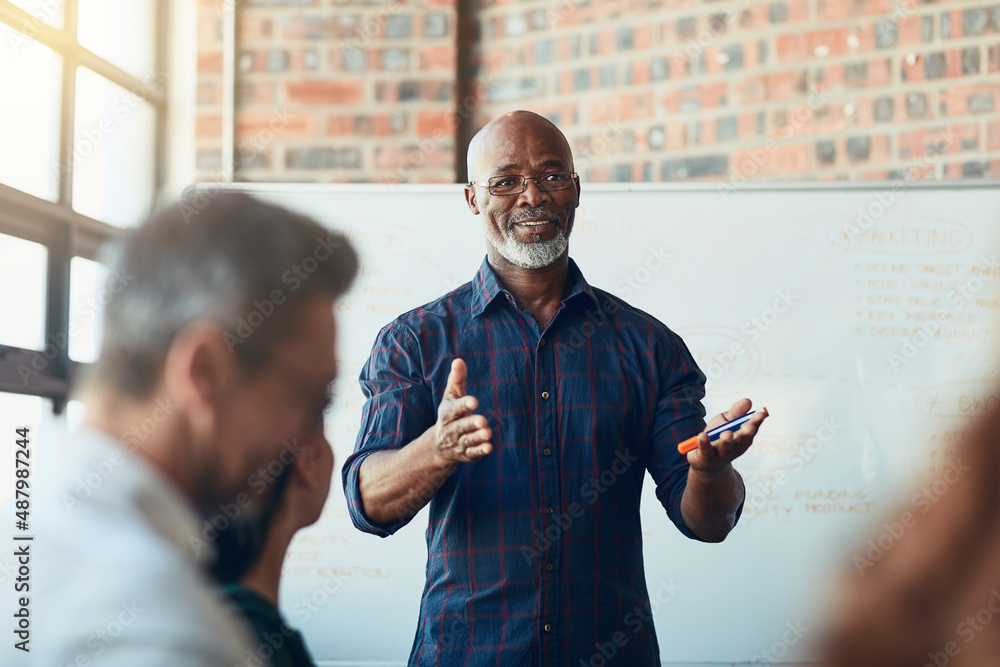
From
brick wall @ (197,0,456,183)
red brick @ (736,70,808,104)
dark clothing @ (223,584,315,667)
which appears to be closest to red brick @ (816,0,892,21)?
red brick @ (736,70,808,104)

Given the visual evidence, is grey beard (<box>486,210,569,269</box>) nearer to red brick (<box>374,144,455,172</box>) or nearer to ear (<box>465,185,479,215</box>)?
ear (<box>465,185,479,215</box>)

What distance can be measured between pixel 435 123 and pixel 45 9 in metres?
1.18

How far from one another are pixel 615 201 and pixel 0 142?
65.3 inches

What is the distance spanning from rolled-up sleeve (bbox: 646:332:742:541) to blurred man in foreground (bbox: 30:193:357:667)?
1086 mm

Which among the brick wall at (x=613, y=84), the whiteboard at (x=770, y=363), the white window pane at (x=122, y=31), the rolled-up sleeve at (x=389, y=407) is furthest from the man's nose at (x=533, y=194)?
the white window pane at (x=122, y=31)

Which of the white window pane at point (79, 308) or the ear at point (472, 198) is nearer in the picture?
the ear at point (472, 198)

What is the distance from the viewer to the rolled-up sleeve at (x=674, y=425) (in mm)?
1484

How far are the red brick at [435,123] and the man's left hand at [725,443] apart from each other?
195cm

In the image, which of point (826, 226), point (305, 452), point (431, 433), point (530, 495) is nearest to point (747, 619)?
point (826, 226)

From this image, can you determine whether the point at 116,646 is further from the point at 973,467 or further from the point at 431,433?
the point at 431,433

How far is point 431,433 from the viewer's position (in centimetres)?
125

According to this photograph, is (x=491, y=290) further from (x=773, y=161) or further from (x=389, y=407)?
(x=773, y=161)

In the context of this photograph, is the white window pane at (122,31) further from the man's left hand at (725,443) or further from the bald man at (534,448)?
the man's left hand at (725,443)

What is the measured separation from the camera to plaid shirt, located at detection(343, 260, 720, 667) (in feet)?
4.67
